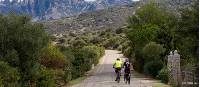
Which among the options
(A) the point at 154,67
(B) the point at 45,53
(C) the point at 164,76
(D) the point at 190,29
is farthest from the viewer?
(A) the point at 154,67

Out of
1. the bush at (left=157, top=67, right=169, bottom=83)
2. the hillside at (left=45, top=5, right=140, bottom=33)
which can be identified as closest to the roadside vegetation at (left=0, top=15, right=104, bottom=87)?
the bush at (left=157, top=67, right=169, bottom=83)

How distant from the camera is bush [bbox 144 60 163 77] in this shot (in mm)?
42000

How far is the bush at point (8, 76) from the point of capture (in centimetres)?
2411

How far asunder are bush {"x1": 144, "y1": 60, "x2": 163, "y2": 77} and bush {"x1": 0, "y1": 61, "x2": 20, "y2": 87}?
18.3 metres

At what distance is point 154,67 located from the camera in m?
42.4

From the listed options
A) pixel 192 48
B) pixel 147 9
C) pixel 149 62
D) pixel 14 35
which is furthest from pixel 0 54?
pixel 147 9

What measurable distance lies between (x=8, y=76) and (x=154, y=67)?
1966 centimetres

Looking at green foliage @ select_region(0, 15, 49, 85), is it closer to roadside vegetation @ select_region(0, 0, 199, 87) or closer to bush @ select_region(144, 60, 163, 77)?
roadside vegetation @ select_region(0, 0, 199, 87)

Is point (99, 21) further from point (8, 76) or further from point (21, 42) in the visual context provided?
point (8, 76)

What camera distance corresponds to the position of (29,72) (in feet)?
90.8

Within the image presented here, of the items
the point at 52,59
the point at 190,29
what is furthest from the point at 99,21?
the point at 190,29

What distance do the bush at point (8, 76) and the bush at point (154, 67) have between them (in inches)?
721

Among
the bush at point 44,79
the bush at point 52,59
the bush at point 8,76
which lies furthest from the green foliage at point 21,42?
the bush at point 52,59

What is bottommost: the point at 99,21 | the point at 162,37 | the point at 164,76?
the point at 99,21
